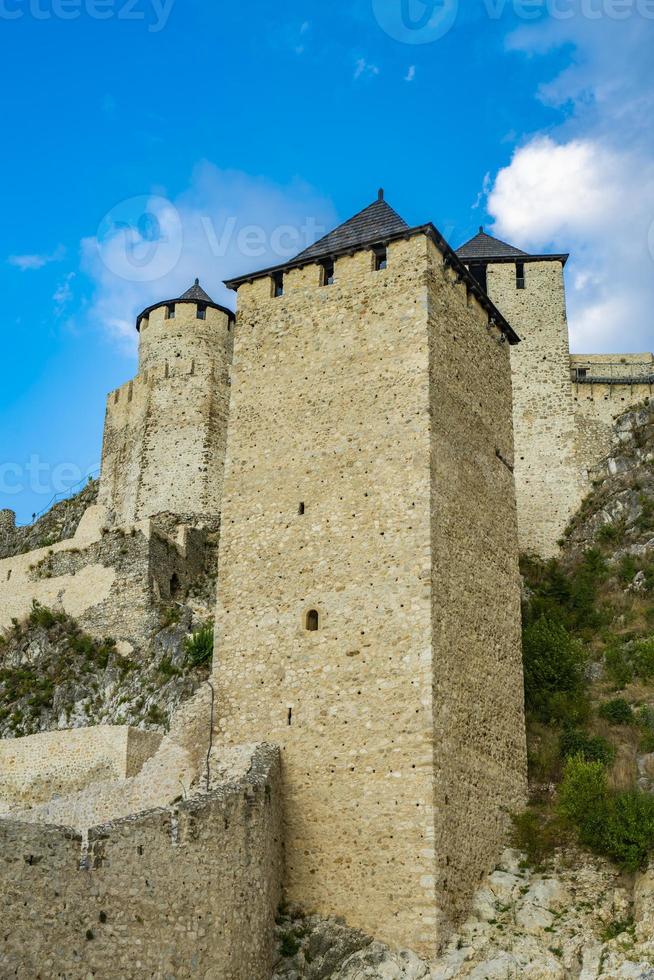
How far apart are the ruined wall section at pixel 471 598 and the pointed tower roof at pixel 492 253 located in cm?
1434

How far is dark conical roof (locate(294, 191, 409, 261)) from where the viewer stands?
2006 cm

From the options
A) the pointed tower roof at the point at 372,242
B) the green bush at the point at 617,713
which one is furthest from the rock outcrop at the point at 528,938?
the pointed tower roof at the point at 372,242

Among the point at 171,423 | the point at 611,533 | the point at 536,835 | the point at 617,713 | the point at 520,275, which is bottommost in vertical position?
the point at 536,835

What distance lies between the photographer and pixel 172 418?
3378 cm

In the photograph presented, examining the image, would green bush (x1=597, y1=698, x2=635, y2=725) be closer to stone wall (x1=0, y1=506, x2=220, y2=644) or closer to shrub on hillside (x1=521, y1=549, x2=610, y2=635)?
shrub on hillside (x1=521, y1=549, x2=610, y2=635)

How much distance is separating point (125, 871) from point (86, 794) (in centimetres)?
645

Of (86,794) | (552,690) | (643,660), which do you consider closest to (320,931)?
(86,794)

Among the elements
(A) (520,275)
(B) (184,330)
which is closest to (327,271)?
(B) (184,330)

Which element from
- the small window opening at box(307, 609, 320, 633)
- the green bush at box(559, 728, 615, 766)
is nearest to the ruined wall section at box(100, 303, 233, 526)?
the small window opening at box(307, 609, 320, 633)

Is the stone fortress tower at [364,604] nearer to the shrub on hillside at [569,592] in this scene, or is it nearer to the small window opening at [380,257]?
the small window opening at [380,257]

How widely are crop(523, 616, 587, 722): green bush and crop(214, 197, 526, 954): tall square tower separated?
162cm

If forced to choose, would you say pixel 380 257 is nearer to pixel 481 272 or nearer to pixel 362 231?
pixel 362 231

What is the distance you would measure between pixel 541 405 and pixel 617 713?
14.9 meters

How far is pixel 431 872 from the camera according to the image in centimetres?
1510
